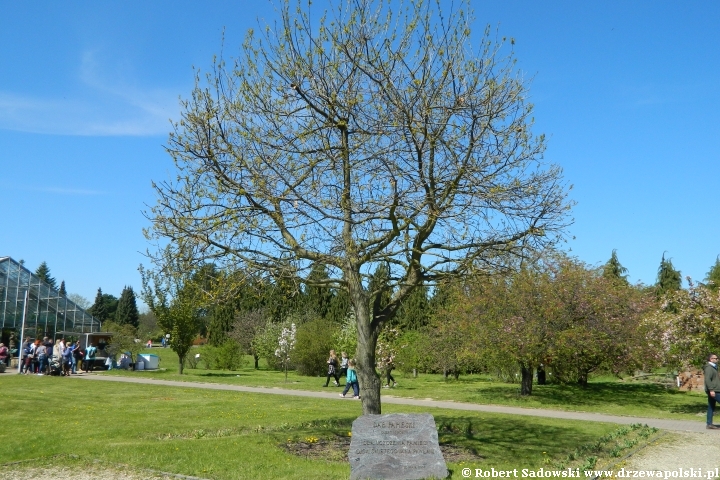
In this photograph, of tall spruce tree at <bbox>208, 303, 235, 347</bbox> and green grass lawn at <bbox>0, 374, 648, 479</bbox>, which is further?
tall spruce tree at <bbox>208, 303, 235, 347</bbox>

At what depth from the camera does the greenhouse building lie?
3291 cm

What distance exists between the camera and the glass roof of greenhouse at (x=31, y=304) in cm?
3291

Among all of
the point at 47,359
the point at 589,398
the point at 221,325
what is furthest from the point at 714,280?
the point at 221,325

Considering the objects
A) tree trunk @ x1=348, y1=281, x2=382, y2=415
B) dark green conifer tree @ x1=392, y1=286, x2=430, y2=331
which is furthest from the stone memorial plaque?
dark green conifer tree @ x1=392, y1=286, x2=430, y2=331

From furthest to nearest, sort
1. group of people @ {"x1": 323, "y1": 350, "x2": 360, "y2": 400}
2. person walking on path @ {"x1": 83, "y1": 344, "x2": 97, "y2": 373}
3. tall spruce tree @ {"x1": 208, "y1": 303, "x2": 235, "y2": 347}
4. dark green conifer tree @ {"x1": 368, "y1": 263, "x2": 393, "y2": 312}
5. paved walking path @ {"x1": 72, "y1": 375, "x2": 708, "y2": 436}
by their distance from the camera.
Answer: tall spruce tree @ {"x1": 208, "y1": 303, "x2": 235, "y2": 347}, person walking on path @ {"x1": 83, "y1": 344, "x2": 97, "y2": 373}, group of people @ {"x1": 323, "y1": 350, "x2": 360, "y2": 400}, paved walking path @ {"x1": 72, "y1": 375, "x2": 708, "y2": 436}, dark green conifer tree @ {"x1": 368, "y1": 263, "x2": 393, "y2": 312}

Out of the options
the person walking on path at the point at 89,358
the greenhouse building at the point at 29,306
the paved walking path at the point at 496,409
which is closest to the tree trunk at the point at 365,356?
the paved walking path at the point at 496,409

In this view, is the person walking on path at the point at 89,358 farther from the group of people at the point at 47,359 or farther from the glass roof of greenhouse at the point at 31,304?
the glass roof of greenhouse at the point at 31,304

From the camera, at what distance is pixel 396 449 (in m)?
9.12

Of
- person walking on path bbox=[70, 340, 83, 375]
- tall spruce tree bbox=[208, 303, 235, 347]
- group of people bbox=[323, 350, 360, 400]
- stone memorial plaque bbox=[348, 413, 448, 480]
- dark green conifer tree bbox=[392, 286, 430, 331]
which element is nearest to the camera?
stone memorial plaque bbox=[348, 413, 448, 480]

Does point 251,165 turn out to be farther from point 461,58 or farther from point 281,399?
point 281,399

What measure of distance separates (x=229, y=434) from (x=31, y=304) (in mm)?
25543

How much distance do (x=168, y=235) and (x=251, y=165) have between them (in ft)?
5.68

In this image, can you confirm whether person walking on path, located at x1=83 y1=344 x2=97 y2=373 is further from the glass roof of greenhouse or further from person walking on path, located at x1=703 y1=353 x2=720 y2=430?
person walking on path, located at x1=703 y1=353 x2=720 y2=430

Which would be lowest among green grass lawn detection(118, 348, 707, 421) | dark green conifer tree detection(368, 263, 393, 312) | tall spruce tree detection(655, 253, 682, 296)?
green grass lawn detection(118, 348, 707, 421)
